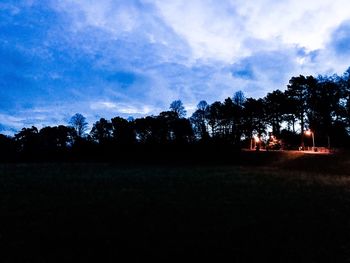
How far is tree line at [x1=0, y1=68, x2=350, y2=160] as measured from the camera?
75.8m

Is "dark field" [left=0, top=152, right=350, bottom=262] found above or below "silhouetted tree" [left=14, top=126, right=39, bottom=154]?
below

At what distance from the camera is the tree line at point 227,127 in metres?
75.8

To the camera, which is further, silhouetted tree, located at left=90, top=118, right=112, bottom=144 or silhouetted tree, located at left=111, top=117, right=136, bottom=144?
silhouetted tree, located at left=90, top=118, right=112, bottom=144

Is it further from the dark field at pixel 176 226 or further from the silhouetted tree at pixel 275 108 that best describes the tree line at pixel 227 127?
the dark field at pixel 176 226

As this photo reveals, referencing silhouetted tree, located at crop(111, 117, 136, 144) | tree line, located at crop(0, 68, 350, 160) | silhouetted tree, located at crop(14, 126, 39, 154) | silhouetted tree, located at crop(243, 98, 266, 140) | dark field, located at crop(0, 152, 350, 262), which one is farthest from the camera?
silhouetted tree, located at crop(111, 117, 136, 144)

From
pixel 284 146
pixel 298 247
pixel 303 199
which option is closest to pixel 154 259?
pixel 298 247

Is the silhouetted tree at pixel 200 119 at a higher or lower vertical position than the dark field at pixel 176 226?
higher

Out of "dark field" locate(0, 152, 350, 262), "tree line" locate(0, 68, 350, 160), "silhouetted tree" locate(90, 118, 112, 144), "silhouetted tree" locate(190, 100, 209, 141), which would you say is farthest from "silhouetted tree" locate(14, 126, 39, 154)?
"dark field" locate(0, 152, 350, 262)

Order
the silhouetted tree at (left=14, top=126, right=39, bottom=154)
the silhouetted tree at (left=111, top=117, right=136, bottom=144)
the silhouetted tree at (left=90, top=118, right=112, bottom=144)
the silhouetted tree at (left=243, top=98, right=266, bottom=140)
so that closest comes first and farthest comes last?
the silhouetted tree at (left=243, top=98, right=266, bottom=140)
the silhouetted tree at (left=14, top=126, right=39, bottom=154)
the silhouetted tree at (left=111, top=117, right=136, bottom=144)
the silhouetted tree at (left=90, top=118, right=112, bottom=144)

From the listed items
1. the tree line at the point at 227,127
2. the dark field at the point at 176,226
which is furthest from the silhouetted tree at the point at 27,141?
the dark field at the point at 176,226

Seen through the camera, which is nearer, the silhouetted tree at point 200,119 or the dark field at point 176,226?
the dark field at point 176,226

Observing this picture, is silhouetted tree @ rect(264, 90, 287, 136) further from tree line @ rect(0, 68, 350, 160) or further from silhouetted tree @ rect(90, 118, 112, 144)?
silhouetted tree @ rect(90, 118, 112, 144)

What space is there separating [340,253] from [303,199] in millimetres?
11565

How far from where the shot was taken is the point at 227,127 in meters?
108
